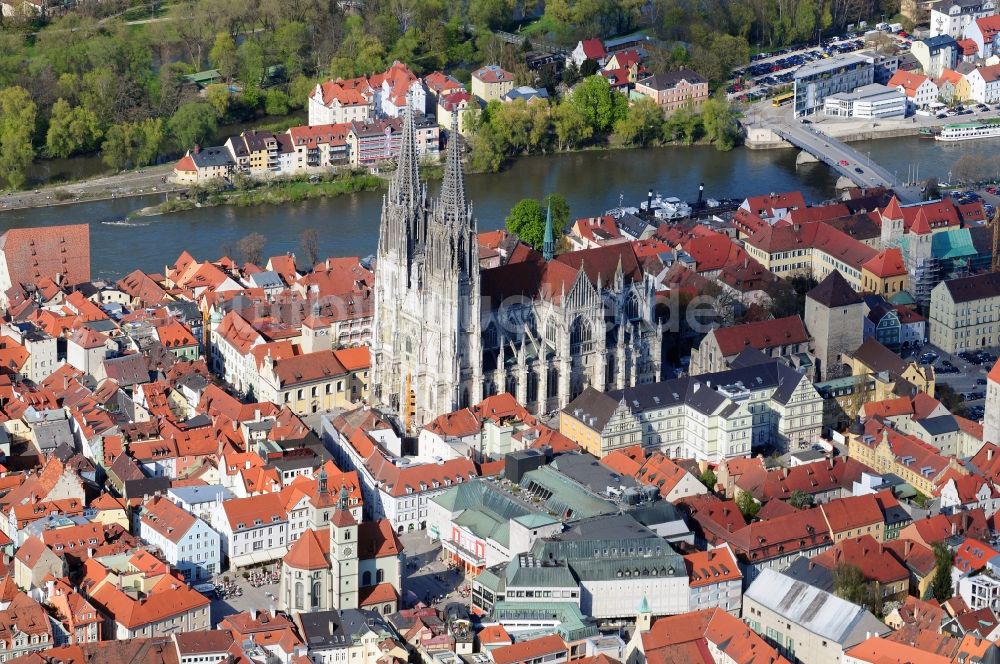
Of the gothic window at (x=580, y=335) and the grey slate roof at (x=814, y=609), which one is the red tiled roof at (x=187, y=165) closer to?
the gothic window at (x=580, y=335)

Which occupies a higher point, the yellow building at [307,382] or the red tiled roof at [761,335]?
the red tiled roof at [761,335]

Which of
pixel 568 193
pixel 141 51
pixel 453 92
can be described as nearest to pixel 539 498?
pixel 568 193

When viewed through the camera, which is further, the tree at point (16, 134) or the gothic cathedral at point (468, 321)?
the tree at point (16, 134)

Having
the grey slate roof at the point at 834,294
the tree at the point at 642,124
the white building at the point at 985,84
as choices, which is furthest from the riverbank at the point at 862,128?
the grey slate roof at the point at 834,294

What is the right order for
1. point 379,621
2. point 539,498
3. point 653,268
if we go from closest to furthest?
point 379,621, point 539,498, point 653,268

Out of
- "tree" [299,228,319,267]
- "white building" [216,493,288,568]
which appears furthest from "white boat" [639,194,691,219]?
"white building" [216,493,288,568]

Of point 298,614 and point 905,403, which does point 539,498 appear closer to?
point 298,614

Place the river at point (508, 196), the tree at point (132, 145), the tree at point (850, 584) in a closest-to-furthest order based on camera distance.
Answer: the tree at point (850, 584) → the river at point (508, 196) → the tree at point (132, 145)

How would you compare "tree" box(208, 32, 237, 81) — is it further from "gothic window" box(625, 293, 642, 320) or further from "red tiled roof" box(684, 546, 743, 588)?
"red tiled roof" box(684, 546, 743, 588)
